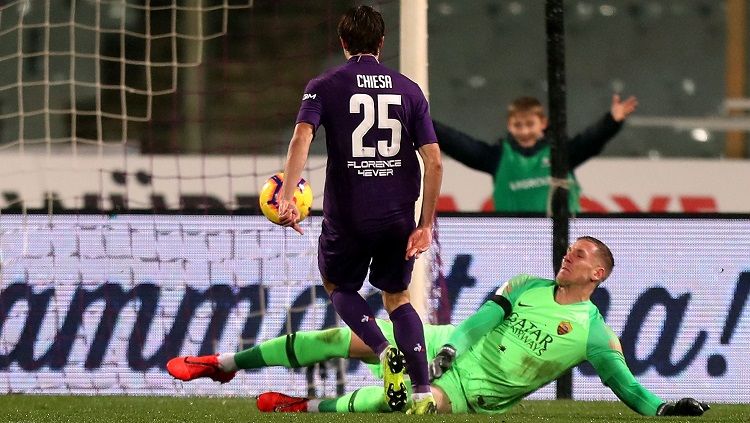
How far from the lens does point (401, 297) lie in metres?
5.95

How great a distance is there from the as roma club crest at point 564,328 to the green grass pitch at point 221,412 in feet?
1.10

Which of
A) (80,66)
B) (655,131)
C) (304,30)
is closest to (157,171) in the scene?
(304,30)

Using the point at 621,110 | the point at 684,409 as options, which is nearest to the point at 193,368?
the point at 684,409

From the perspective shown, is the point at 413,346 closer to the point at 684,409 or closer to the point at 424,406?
the point at 424,406

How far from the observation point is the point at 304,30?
34.3 ft

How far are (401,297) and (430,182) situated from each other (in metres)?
0.48

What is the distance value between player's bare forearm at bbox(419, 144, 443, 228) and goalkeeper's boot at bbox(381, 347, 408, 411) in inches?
20.9

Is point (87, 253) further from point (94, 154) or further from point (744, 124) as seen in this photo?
point (744, 124)

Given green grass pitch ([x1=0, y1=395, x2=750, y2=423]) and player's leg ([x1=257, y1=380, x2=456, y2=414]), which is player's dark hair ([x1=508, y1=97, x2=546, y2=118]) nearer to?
green grass pitch ([x1=0, y1=395, x2=750, y2=423])

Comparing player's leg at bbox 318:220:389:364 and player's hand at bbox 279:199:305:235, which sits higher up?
player's hand at bbox 279:199:305:235

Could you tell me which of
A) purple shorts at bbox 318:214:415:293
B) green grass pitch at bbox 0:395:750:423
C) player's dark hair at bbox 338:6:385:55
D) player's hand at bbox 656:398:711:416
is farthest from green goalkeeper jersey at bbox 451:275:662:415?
player's dark hair at bbox 338:6:385:55

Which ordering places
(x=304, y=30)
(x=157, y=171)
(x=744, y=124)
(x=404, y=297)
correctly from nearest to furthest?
(x=404, y=297) → (x=304, y=30) → (x=157, y=171) → (x=744, y=124)

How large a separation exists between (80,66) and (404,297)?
28.4ft

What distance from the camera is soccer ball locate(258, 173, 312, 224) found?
604 centimetres
